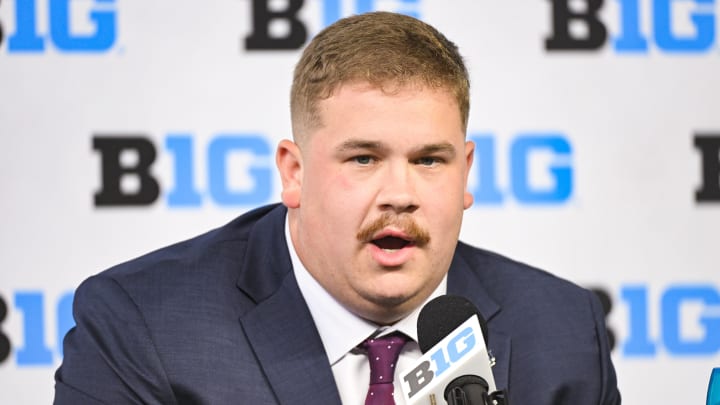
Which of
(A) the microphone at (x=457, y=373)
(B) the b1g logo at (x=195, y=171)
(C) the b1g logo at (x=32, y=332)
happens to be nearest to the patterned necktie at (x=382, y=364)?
(A) the microphone at (x=457, y=373)

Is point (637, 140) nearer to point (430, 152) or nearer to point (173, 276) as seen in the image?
point (430, 152)

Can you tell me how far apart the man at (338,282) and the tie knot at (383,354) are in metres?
0.01

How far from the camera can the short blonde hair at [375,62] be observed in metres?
2.20

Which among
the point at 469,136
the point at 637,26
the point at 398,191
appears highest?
the point at 637,26

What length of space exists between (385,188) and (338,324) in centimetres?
43

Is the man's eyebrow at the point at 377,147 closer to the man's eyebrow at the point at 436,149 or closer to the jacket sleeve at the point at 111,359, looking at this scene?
the man's eyebrow at the point at 436,149

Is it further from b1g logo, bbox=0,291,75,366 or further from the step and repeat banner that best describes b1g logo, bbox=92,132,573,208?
b1g logo, bbox=0,291,75,366

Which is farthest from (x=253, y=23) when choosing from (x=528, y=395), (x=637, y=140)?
(x=528, y=395)

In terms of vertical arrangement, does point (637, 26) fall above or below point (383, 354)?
above

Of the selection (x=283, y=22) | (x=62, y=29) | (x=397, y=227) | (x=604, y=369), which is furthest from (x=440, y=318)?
(x=62, y=29)

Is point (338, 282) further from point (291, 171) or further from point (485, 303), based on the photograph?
point (485, 303)

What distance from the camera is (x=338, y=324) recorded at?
2418 millimetres

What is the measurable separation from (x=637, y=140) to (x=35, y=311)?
2.23 m

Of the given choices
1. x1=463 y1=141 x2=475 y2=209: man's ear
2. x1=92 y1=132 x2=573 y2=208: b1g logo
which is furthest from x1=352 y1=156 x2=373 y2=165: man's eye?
x1=92 y1=132 x2=573 y2=208: b1g logo
